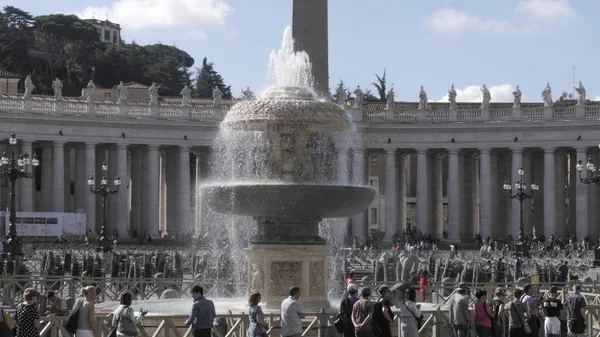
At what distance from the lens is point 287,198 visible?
27281mm

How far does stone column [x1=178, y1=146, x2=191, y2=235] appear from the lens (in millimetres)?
89625

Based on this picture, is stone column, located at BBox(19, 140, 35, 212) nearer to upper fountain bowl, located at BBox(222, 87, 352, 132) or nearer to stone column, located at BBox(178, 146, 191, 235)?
stone column, located at BBox(178, 146, 191, 235)

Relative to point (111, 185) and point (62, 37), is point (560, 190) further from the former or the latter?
point (62, 37)

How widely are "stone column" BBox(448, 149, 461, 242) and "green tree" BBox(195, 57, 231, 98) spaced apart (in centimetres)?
6446

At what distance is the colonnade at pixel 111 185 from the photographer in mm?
88312

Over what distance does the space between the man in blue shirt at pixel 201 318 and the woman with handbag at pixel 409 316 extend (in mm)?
3454

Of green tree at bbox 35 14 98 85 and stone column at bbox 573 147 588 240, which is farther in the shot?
green tree at bbox 35 14 98 85

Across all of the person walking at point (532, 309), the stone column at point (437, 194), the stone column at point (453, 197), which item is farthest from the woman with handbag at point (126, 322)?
the stone column at point (437, 194)

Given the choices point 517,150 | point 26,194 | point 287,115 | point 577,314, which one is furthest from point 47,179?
point 577,314

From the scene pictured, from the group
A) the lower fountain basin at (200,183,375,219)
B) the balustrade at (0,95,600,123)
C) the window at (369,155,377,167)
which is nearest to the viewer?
the lower fountain basin at (200,183,375,219)

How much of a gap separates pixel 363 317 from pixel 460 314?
2.83 meters

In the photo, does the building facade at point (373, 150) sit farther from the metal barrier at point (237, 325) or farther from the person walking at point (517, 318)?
the person walking at point (517, 318)

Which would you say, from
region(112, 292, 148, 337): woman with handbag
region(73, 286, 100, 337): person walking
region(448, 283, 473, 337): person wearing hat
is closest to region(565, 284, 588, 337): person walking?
region(448, 283, 473, 337): person wearing hat

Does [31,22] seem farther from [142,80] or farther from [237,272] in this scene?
[237,272]
